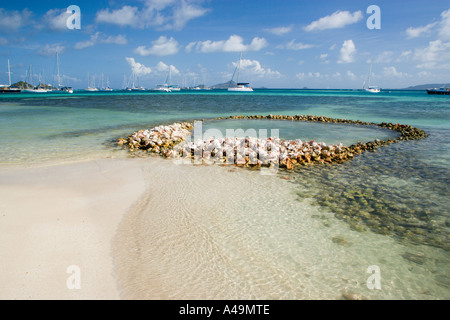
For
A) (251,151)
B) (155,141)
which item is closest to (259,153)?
(251,151)

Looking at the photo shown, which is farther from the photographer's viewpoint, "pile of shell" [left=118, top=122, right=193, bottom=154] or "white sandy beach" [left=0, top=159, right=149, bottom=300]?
"pile of shell" [left=118, top=122, right=193, bottom=154]

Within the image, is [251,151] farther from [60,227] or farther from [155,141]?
[60,227]

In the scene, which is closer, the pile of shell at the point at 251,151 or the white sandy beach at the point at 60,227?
the white sandy beach at the point at 60,227

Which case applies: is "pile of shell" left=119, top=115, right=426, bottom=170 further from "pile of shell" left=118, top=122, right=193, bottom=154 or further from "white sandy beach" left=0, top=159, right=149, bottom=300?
"white sandy beach" left=0, top=159, right=149, bottom=300

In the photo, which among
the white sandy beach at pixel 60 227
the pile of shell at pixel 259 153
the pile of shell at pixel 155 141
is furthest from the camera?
the pile of shell at pixel 155 141

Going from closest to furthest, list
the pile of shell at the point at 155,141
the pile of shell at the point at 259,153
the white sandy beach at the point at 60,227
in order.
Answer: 1. the white sandy beach at the point at 60,227
2. the pile of shell at the point at 259,153
3. the pile of shell at the point at 155,141

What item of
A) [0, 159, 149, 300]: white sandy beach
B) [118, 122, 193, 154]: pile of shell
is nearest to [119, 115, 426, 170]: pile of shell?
[118, 122, 193, 154]: pile of shell

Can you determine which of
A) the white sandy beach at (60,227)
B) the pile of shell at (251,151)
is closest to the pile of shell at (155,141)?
the pile of shell at (251,151)

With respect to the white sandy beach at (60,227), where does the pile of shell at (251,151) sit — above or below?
above

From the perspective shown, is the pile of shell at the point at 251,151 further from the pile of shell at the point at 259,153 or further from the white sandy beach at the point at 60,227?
the white sandy beach at the point at 60,227
